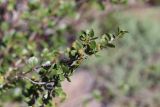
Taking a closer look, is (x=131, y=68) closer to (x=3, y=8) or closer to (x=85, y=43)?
(x=3, y=8)

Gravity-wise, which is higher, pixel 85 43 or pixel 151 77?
pixel 151 77

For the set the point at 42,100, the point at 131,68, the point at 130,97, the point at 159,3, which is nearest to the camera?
the point at 42,100

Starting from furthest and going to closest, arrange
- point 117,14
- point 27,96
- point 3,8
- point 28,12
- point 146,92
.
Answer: point 117,14, point 146,92, point 3,8, point 28,12, point 27,96

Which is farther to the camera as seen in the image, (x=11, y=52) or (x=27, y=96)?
(x=11, y=52)

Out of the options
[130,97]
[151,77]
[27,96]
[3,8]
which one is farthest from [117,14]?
[27,96]

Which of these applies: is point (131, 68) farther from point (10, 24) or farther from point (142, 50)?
point (10, 24)

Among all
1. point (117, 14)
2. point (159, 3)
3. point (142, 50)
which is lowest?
point (142, 50)
